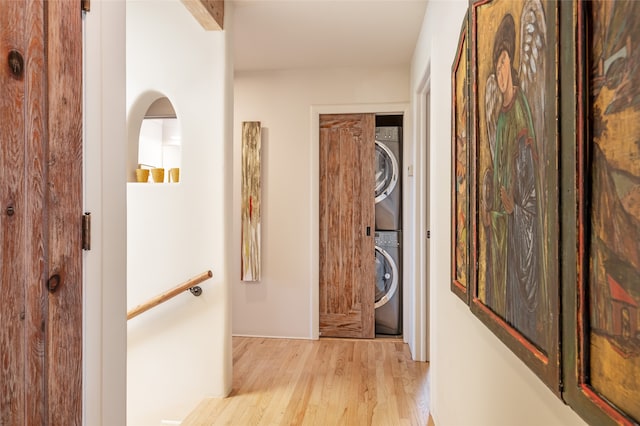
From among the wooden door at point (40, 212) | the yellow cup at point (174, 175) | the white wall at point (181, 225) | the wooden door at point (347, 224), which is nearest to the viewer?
the wooden door at point (40, 212)

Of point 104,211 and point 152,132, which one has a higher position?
point 152,132

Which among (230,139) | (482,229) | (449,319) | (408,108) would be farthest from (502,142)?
(408,108)

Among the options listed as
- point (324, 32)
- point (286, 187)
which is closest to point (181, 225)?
point (286, 187)

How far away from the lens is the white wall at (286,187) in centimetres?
Answer: 363

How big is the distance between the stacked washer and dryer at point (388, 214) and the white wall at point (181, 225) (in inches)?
65.5

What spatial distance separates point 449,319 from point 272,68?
114 inches

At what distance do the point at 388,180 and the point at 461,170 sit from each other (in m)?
2.24

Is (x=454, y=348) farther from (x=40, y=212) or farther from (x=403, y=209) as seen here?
(x=403, y=209)

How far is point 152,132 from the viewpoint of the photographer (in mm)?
2979

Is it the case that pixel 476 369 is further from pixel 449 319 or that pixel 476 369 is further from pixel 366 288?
pixel 366 288

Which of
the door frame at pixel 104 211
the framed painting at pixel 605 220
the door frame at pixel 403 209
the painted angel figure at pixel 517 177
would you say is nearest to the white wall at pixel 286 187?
the door frame at pixel 403 209

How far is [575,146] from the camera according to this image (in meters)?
0.58

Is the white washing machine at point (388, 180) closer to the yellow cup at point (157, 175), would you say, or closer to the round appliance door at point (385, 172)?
the round appliance door at point (385, 172)

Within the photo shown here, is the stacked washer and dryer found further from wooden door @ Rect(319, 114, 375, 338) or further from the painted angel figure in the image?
the painted angel figure
